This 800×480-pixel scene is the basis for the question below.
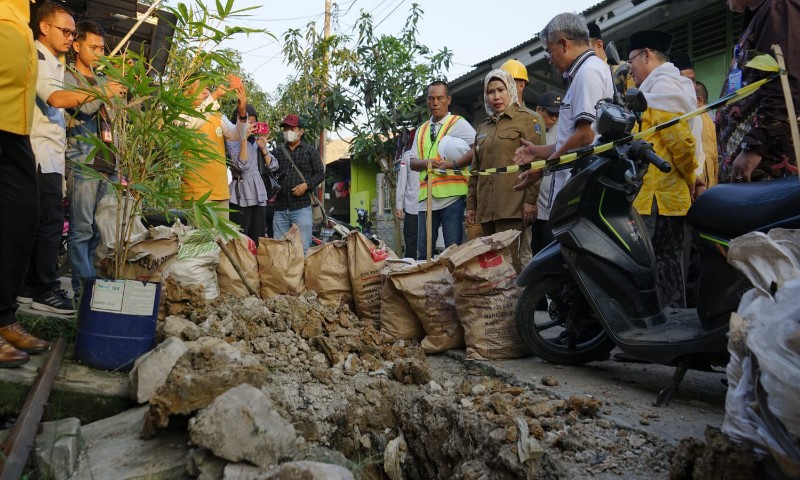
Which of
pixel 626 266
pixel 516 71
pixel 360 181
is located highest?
pixel 360 181

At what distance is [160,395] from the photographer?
7.22 ft

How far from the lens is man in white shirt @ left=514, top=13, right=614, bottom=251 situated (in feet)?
11.2

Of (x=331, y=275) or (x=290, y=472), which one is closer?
(x=290, y=472)

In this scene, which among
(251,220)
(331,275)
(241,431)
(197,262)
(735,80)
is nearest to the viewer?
(241,431)

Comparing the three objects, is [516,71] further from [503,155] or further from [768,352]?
[768,352]

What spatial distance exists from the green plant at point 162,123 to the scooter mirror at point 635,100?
1987 millimetres

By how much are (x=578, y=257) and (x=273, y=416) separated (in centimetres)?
179

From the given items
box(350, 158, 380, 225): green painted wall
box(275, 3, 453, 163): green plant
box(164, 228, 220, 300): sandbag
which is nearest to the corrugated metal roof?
box(275, 3, 453, 163): green plant

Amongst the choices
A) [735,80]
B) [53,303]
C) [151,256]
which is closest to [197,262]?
[151,256]

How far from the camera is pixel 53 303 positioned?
3.77 m

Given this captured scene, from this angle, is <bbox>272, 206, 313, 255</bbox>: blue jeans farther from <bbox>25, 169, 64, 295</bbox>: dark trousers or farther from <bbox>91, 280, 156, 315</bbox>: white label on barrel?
<bbox>91, 280, 156, 315</bbox>: white label on barrel

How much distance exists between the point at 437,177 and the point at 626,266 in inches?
95.3

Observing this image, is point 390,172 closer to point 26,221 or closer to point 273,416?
point 26,221

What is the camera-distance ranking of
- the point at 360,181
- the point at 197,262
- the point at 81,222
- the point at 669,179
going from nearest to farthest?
1. the point at 669,179
2. the point at 197,262
3. the point at 81,222
4. the point at 360,181
